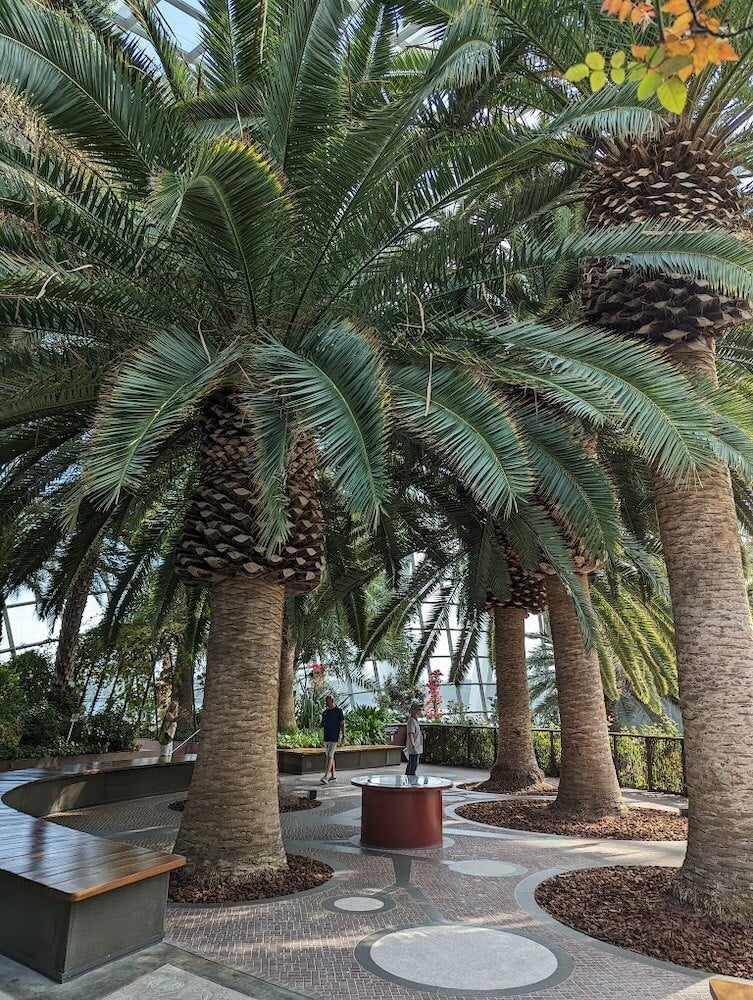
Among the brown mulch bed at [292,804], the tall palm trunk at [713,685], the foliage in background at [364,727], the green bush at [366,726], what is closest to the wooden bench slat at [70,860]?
the tall palm trunk at [713,685]

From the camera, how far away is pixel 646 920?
5195 millimetres

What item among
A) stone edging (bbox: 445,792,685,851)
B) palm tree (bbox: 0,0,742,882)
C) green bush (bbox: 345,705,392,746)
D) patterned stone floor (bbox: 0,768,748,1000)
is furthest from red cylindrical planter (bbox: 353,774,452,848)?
green bush (bbox: 345,705,392,746)

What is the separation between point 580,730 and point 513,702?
249 cm

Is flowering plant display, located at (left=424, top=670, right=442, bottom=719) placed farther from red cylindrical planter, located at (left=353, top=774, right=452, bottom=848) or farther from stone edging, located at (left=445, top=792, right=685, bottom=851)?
red cylindrical planter, located at (left=353, top=774, right=452, bottom=848)

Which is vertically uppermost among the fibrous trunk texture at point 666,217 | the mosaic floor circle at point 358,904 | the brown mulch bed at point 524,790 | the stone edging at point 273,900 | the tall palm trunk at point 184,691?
the fibrous trunk texture at point 666,217

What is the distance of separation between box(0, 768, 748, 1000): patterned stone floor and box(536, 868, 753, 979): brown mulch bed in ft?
0.55

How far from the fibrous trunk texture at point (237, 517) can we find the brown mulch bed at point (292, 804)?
490 cm

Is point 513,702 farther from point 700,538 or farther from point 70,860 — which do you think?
point 70,860

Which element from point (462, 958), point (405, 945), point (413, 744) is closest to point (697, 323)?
point (462, 958)

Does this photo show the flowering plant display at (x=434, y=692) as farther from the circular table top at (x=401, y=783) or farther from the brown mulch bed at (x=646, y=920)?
the brown mulch bed at (x=646, y=920)

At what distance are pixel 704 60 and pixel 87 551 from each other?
811 cm

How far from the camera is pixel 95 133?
502 cm

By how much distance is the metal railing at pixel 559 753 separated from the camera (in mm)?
12414

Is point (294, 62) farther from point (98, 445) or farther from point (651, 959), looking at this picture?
point (651, 959)
